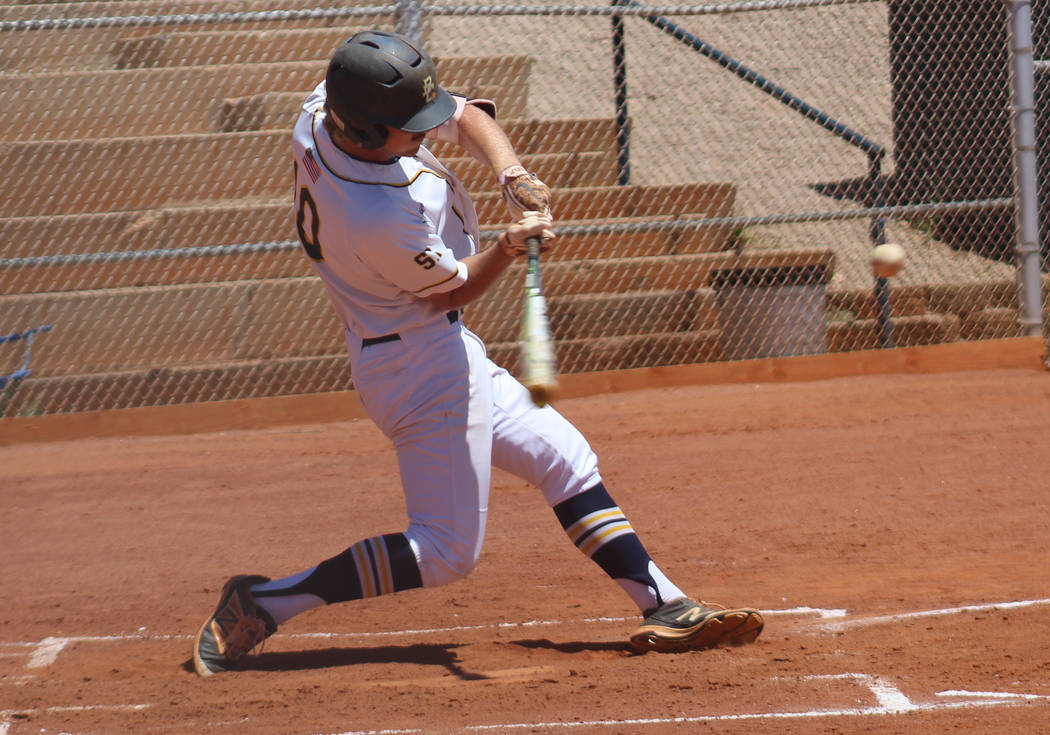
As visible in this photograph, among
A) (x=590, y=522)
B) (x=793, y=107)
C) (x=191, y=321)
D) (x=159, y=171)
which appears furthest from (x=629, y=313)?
(x=590, y=522)

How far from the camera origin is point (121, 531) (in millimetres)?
5469

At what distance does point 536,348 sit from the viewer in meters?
3.14

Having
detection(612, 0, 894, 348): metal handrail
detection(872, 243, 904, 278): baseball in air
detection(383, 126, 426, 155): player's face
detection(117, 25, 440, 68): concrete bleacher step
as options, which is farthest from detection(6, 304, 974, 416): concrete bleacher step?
detection(383, 126, 426, 155): player's face

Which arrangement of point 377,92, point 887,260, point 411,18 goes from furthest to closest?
point 411,18 → point 887,260 → point 377,92

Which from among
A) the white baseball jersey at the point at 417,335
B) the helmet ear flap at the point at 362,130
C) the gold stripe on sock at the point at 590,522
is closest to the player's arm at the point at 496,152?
the white baseball jersey at the point at 417,335

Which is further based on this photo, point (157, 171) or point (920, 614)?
point (157, 171)

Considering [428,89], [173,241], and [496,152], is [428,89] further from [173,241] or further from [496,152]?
[173,241]

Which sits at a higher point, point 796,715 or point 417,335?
point 417,335

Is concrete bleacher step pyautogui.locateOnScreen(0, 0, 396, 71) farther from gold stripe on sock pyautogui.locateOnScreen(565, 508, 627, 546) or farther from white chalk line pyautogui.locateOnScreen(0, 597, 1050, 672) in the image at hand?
gold stripe on sock pyautogui.locateOnScreen(565, 508, 627, 546)

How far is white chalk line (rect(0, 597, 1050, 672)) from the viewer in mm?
3664

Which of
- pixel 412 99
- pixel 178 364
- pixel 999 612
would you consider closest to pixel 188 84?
pixel 178 364

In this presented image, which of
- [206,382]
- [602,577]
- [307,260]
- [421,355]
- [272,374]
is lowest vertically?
[206,382]

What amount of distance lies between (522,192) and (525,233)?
231 millimetres

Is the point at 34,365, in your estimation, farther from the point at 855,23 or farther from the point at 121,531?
the point at 855,23
